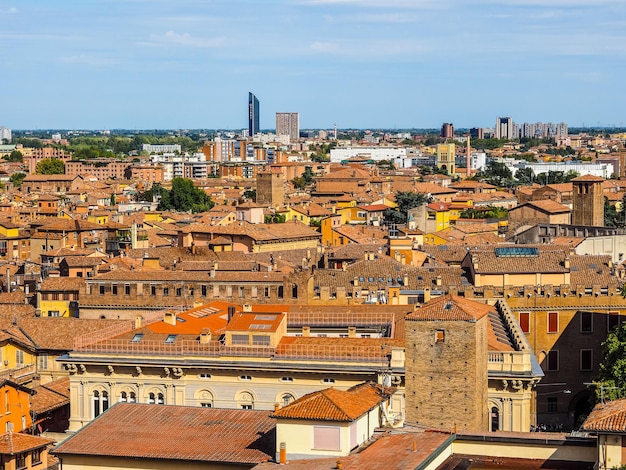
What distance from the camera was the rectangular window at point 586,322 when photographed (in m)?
40.9

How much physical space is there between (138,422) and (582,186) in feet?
190

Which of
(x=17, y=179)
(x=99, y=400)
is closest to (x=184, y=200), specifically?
(x=17, y=179)

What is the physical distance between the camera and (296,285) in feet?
135

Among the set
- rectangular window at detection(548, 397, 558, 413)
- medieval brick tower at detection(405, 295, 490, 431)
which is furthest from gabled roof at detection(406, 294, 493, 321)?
rectangular window at detection(548, 397, 558, 413)

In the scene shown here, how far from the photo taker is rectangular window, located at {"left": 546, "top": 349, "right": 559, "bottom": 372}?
40.6 m

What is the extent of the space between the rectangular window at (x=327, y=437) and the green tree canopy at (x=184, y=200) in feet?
298

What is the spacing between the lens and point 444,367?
22562 millimetres

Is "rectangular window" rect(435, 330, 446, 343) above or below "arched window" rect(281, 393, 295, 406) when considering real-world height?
above

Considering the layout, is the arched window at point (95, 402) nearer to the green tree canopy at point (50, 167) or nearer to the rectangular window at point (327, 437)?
the rectangular window at point (327, 437)

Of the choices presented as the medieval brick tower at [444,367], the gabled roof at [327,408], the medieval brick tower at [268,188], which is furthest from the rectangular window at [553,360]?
the medieval brick tower at [268,188]

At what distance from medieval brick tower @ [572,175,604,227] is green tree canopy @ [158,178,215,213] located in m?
40.2

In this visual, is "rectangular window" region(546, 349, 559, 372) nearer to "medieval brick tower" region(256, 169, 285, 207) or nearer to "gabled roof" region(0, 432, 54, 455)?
"gabled roof" region(0, 432, 54, 455)

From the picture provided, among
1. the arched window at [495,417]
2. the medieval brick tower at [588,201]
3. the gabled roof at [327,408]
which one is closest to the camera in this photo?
the gabled roof at [327,408]

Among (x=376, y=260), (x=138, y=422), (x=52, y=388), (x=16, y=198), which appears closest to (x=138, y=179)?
(x=16, y=198)
